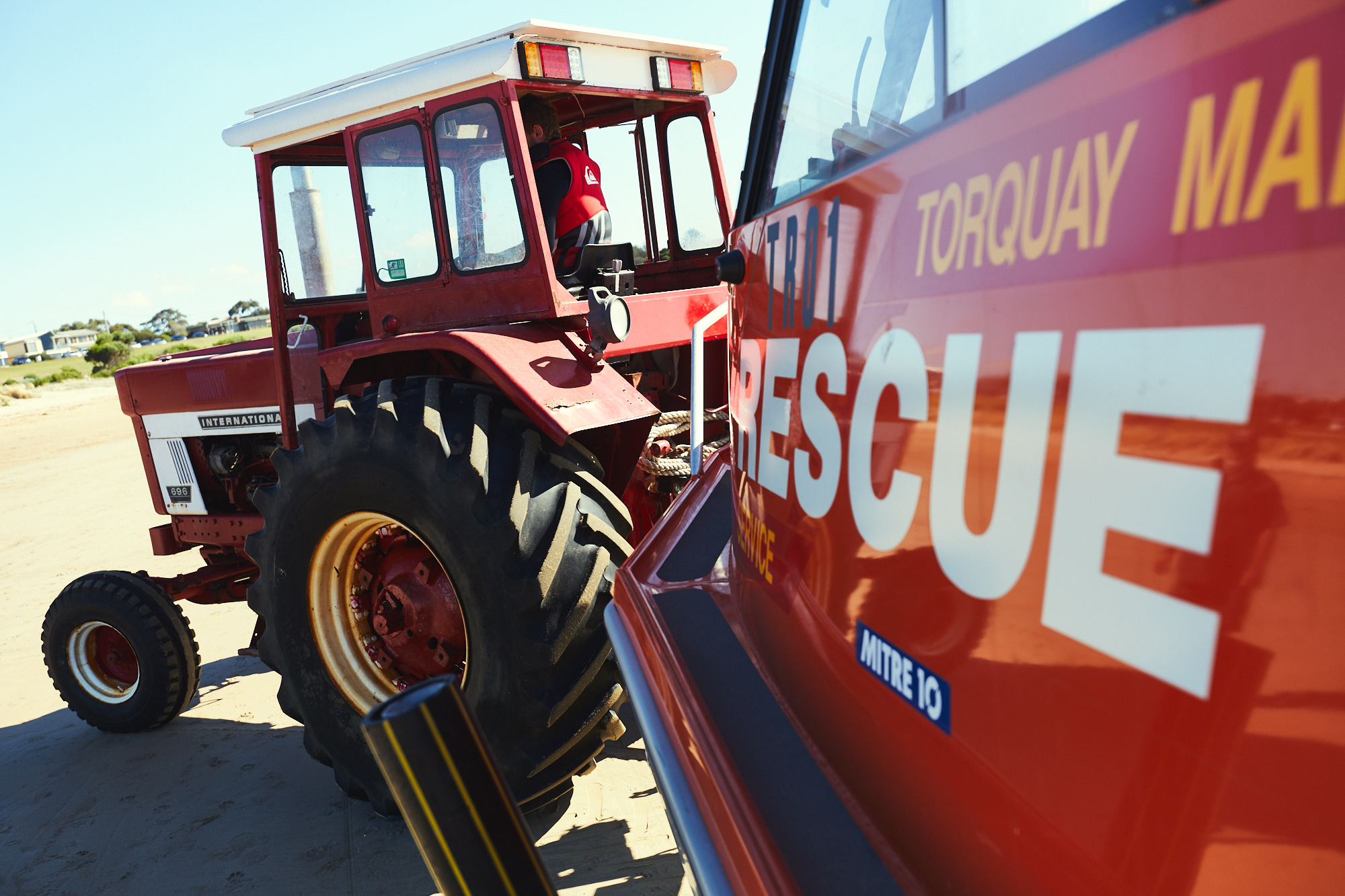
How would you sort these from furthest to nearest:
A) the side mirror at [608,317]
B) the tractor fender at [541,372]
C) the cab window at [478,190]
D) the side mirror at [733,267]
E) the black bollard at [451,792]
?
the cab window at [478,190] → the side mirror at [608,317] → the tractor fender at [541,372] → the side mirror at [733,267] → the black bollard at [451,792]

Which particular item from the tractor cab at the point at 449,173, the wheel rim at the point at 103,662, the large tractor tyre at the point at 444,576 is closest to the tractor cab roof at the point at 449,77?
the tractor cab at the point at 449,173

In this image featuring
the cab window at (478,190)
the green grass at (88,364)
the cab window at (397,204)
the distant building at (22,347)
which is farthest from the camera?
the distant building at (22,347)

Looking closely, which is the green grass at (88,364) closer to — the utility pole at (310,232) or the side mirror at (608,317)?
the utility pole at (310,232)

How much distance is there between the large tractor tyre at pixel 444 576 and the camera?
2.25 meters

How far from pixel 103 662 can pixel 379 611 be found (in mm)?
2183

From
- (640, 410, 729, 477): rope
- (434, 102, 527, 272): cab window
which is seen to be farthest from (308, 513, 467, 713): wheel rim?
(434, 102, 527, 272): cab window

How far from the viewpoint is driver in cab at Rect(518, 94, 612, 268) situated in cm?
314

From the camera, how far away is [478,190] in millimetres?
2863

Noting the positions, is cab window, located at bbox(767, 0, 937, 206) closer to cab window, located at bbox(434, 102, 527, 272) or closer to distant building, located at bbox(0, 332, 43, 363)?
cab window, located at bbox(434, 102, 527, 272)

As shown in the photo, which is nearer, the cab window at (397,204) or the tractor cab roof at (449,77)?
the tractor cab roof at (449,77)

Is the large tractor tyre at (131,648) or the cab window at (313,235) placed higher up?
the cab window at (313,235)

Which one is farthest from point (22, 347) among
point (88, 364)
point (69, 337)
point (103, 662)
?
point (103, 662)

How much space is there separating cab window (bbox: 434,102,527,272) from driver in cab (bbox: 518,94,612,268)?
311mm

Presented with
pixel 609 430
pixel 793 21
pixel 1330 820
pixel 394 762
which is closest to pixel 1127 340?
pixel 1330 820
